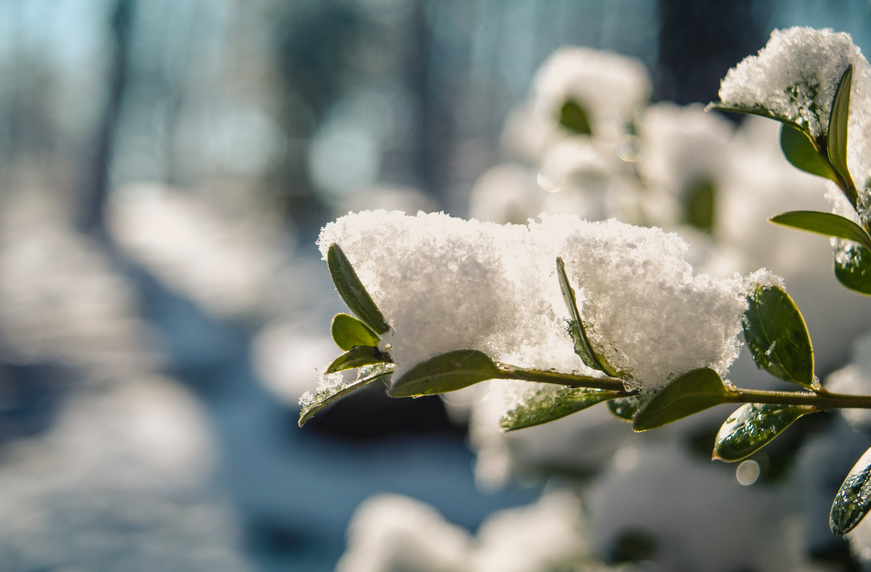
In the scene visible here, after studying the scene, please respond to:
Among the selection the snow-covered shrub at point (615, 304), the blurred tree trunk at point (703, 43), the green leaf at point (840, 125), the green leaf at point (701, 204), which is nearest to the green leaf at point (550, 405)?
the snow-covered shrub at point (615, 304)

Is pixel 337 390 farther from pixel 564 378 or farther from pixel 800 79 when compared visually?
pixel 800 79

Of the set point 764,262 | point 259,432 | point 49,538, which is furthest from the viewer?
point 259,432

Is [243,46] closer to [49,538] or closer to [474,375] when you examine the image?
[49,538]

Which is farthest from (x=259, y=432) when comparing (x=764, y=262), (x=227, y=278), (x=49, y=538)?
(x=227, y=278)

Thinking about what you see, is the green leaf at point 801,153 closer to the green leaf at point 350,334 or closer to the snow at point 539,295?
the snow at point 539,295

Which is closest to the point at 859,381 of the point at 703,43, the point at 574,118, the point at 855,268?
the point at 855,268
